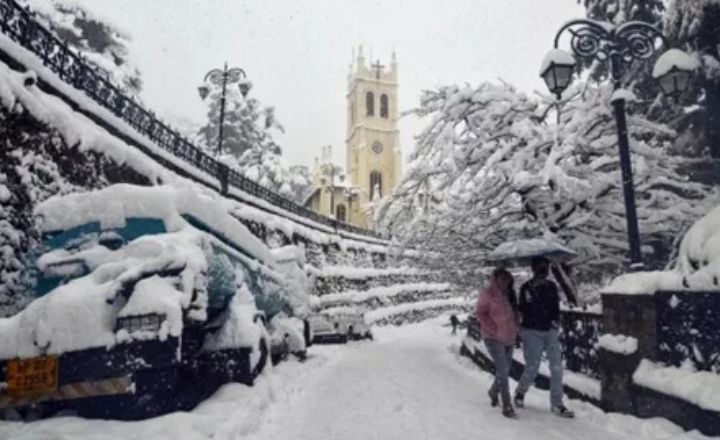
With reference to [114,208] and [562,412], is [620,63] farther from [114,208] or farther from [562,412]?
[114,208]

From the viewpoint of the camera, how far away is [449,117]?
1189 cm

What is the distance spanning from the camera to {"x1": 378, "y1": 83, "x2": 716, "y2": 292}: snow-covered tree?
10148mm

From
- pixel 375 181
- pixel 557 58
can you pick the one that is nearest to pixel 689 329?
pixel 557 58

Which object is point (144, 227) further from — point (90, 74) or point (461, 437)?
point (90, 74)

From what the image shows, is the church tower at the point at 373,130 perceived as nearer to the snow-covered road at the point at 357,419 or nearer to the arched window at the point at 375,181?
the arched window at the point at 375,181

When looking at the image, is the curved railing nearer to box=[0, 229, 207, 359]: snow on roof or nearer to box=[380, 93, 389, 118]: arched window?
box=[0, 229, 207, 359]: snow on roof

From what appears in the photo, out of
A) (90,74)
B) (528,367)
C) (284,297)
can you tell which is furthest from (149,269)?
(90,74)

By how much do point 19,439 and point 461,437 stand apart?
4048mm

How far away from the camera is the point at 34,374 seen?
455cm

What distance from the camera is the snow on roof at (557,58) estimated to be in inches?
321

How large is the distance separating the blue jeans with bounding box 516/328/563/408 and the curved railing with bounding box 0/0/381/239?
936 centimetres

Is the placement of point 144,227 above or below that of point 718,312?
above

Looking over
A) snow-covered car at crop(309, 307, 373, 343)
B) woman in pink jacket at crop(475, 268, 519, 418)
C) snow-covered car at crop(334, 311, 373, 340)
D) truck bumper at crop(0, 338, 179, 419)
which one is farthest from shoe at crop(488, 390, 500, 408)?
snow-covered car at crop(334, 311, 373, 340)

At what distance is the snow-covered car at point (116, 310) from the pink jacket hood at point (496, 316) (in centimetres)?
340
